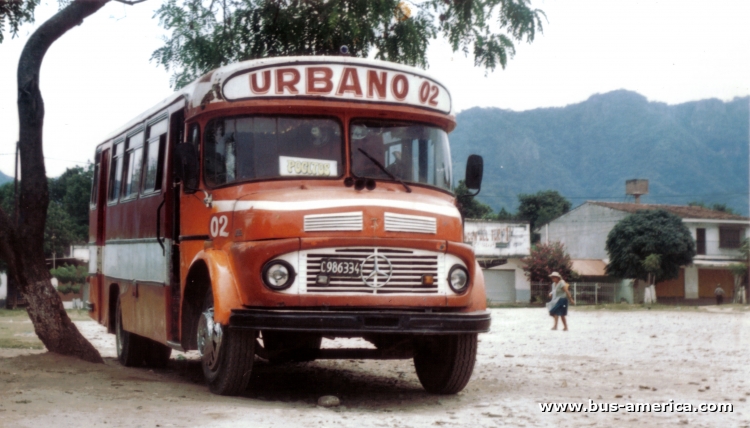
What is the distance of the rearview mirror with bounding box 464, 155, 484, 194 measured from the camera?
31.8 ft

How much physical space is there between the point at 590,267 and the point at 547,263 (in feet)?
29.2

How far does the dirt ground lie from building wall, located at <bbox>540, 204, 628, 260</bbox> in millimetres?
55697

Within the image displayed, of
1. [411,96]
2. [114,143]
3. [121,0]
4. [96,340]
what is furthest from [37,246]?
[96,340]

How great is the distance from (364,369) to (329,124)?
16.0ft

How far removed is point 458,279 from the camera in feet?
27.7

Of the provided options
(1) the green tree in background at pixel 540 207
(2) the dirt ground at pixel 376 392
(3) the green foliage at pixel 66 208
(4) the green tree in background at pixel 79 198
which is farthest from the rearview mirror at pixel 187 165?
(1) the green tree in background at pixel 540 207

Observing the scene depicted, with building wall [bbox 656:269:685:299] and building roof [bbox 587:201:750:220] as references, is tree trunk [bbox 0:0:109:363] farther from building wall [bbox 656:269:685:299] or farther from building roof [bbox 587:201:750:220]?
building roof [bbox 587:201:750:220]

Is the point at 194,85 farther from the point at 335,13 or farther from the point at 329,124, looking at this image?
the point at 335,13

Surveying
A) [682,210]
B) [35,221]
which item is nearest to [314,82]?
[35,221]

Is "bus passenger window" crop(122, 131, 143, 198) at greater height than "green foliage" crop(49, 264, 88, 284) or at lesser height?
greater

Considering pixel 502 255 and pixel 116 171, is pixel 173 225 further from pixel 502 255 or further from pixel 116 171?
pixel 502 255

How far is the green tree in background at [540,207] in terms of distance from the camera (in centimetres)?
9511

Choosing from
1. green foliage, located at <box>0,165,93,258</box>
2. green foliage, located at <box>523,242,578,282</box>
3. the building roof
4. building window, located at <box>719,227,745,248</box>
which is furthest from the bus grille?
building window, located at <box>719,227,745,248</box>

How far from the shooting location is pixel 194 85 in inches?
370
